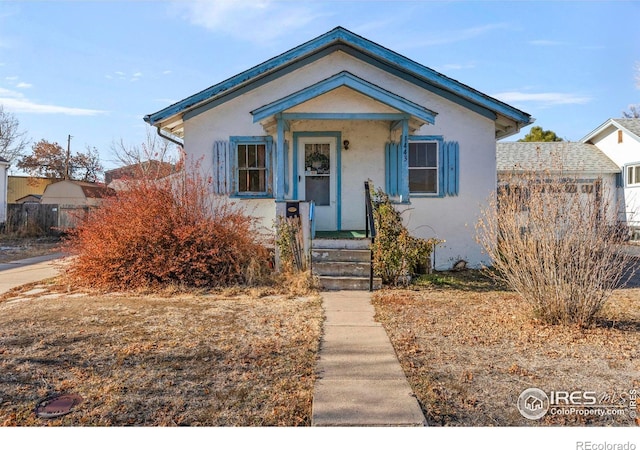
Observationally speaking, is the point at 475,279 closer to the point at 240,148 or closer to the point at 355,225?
the point at 355,225

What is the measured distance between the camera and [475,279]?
9414mm

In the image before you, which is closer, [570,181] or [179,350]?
[179,350]

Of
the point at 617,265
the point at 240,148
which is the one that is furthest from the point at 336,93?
the point at 617,265

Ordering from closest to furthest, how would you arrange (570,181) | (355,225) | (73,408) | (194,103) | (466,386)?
(73,408), (466,386), (570,181), (194,103), (355,225)

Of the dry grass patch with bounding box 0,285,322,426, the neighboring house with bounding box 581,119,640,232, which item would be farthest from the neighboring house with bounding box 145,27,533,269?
the neighboring house with bounding box 581,119,640,232

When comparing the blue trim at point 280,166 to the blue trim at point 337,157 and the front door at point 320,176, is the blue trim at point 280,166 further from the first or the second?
the front door at point 320,176

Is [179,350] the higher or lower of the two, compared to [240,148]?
lower

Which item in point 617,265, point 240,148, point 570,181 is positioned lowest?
point 617,265

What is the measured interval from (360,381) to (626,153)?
23.7 m

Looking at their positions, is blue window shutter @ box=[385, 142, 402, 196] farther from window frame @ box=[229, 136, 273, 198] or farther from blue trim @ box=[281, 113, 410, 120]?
window frame @ box=[229, 136, 273, 198]

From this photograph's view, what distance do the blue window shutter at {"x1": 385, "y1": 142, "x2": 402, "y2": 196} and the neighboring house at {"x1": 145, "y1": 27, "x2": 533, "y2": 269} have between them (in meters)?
0.02

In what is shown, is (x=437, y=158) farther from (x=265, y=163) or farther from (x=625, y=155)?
(x=625, y=155)

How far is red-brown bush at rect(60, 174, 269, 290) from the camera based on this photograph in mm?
8117
